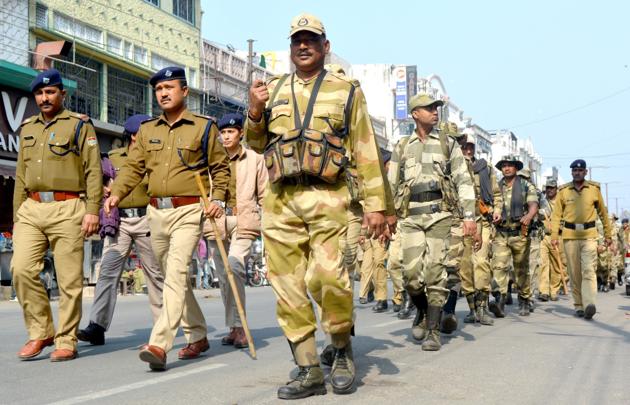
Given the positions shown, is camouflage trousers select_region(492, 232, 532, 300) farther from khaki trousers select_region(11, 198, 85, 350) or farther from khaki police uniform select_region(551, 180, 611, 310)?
khaki trousers select_region(11, 198, 85, 350)

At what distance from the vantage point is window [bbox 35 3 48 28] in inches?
925

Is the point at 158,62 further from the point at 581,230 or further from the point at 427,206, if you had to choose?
the point at 427,206

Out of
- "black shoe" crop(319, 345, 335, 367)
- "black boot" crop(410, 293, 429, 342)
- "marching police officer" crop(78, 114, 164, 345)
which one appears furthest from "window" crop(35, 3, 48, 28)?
"black shoe" crop(319, 345, 335, 367)

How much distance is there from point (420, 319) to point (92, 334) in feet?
10.2

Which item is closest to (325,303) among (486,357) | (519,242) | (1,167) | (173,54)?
(486,357)

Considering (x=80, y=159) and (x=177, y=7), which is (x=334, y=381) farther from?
(x=177, y=7)

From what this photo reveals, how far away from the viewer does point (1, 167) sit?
799 inches

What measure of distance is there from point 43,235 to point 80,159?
0.69m

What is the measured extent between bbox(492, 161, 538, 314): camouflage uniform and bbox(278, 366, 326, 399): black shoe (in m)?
6.82

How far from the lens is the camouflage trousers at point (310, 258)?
16.9 feet

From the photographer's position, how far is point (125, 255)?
767 centimetres

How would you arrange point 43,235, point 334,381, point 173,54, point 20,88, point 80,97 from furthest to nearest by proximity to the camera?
point 173,54, point 80,97, point 20,88, point 43,235, point 334,381

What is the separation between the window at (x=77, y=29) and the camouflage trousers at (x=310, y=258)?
2113cm

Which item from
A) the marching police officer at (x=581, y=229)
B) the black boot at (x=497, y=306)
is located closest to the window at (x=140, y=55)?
the marching police officer at (x=581, y=229)
